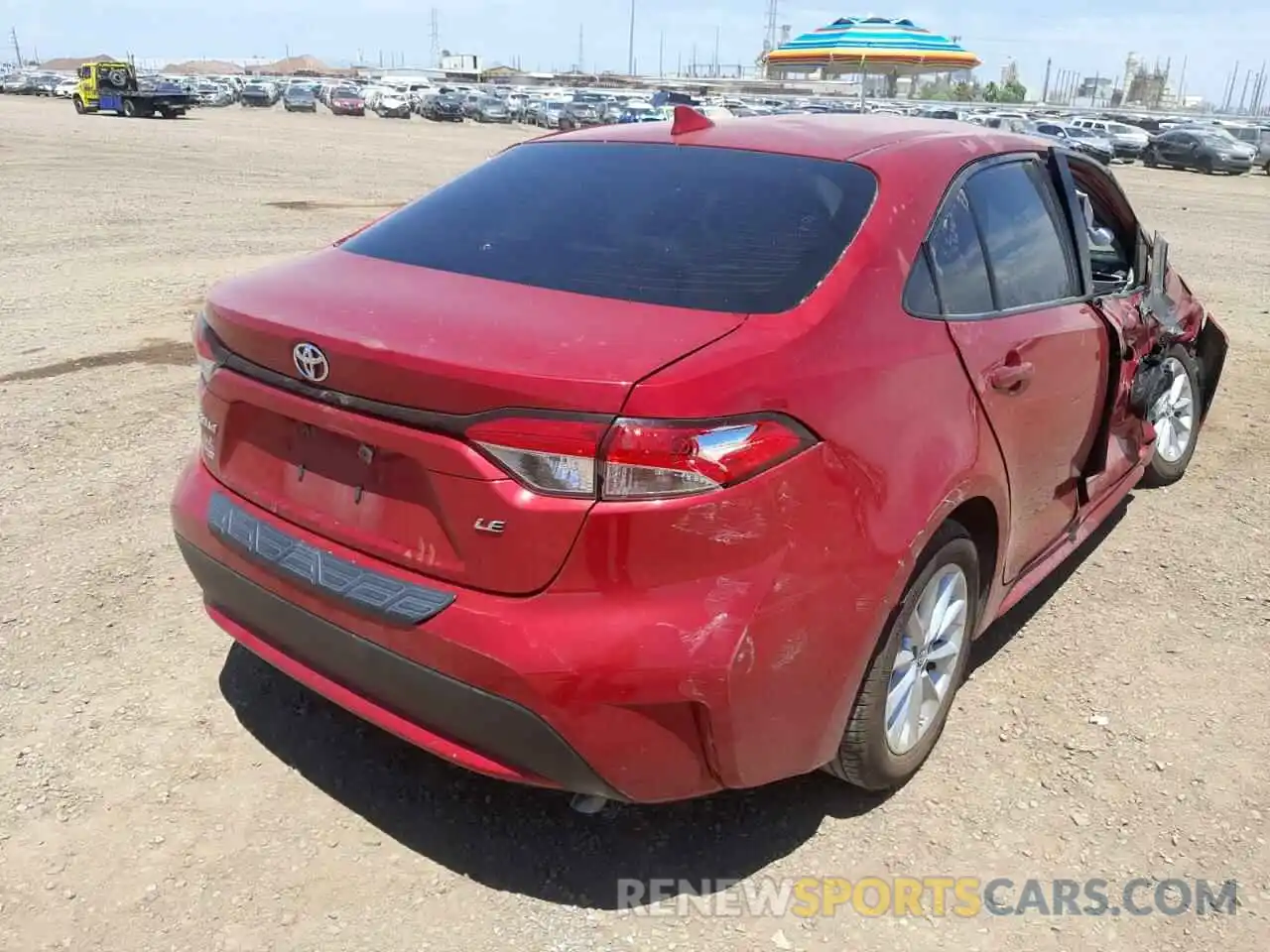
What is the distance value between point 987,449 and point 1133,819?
1.09 meters

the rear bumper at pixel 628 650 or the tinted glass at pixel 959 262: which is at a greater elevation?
the tinted glass at pixel 959 262

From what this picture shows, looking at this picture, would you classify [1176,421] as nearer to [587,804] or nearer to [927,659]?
[927,659]

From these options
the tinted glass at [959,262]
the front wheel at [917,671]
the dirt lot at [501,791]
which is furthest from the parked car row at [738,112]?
the dirt lot at [501,791]

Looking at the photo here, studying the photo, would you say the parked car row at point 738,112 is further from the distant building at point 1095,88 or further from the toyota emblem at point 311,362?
the distant building at point 1095,88

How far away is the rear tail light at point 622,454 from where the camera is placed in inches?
79.7

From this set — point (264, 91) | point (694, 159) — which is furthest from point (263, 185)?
point (264, 91)

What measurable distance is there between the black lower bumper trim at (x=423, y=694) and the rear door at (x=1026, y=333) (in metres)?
1.44

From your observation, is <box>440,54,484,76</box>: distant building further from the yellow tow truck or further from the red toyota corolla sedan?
the red toyota corolla sedan

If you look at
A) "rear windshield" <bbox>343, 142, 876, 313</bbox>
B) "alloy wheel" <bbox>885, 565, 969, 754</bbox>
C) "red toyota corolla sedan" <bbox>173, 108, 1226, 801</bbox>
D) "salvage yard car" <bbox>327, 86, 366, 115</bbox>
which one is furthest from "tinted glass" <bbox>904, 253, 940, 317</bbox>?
"salvage yard car" <bbox>327, 86, 366, 115</bbox>

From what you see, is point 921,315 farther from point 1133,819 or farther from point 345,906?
point 345,906

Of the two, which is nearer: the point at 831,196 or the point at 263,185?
the point at 831,196

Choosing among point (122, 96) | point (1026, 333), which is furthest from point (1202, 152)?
point (122, 96)

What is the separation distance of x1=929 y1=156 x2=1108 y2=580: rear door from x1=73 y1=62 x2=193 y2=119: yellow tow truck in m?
50.0

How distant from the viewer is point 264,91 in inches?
2685
